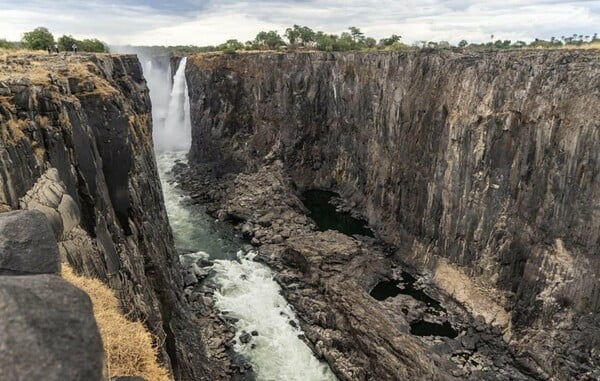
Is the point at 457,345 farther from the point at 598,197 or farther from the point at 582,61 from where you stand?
the point at 582,61

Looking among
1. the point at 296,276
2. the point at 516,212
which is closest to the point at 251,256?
the point at 296,276

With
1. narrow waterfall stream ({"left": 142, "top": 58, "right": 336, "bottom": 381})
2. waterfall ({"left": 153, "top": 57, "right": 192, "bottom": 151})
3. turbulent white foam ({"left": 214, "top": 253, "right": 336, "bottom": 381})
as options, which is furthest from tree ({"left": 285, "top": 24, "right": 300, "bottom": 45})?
turbulent white foam ({"left": 214, "top": 253, "right": 336, "bottom": 381})

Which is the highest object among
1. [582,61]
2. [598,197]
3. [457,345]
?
[582,61]

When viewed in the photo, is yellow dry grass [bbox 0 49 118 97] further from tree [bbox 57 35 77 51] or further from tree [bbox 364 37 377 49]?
tree [bbox 364 37 377 49]

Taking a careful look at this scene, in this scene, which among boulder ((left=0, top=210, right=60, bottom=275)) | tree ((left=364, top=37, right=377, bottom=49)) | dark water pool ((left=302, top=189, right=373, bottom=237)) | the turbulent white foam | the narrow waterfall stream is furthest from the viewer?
tree ((left=364, top=37, right=377, bottom=49))

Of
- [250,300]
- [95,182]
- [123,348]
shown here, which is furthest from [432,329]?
[123,348]

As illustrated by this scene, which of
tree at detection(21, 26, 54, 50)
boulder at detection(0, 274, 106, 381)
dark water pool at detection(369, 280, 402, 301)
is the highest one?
tree at detection(21, 26, 54, 50)

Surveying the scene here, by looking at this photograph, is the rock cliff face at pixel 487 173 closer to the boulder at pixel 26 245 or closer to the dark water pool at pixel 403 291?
the dark water pool at pixel 403 291
